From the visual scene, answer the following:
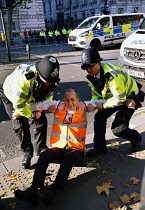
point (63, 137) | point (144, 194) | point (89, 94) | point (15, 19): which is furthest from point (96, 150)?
point (15, 19)

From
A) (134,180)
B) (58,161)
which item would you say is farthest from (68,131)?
(134,180)

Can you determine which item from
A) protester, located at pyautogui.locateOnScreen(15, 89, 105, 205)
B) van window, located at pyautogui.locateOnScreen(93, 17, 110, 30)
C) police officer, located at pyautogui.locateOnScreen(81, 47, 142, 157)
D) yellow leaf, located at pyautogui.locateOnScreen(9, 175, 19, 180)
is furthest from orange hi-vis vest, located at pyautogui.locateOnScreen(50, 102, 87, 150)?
van window, located at pyautogui.locateOnScreen(93, 17, 110, 30)

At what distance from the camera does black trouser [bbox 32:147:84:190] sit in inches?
100

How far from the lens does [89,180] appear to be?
2.90 meters

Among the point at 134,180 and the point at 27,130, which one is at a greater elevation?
the point at 27,130

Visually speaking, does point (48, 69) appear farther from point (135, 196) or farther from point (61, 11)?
point (61, 11)

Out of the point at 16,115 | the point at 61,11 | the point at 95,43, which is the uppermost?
the point at 61,11

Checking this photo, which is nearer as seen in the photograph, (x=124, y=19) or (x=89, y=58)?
(x=89, y=58)

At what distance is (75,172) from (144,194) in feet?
6.54

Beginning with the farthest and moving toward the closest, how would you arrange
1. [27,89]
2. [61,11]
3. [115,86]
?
1. [61,11]
2. [115,86]
3. [27,89]

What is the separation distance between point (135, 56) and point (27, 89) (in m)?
4.54

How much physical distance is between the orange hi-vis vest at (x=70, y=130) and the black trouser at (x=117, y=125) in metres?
0.37

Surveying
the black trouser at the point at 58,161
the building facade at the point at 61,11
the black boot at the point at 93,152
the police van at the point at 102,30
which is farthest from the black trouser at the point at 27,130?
the building facade at the point at 61,11

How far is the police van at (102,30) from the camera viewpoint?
1505 cm
